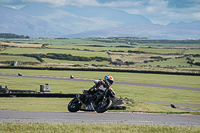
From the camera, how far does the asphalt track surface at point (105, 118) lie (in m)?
19.4

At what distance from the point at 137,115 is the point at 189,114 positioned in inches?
159

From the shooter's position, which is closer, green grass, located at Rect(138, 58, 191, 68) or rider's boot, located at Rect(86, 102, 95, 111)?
rider's boot, located at Rect(86, 102, 95, 111)

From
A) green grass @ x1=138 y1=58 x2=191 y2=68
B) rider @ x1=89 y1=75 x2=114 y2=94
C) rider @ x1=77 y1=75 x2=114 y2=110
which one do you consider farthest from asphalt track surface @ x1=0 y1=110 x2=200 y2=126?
green grass @ x1=138 y1=58 x2=191 y2=68

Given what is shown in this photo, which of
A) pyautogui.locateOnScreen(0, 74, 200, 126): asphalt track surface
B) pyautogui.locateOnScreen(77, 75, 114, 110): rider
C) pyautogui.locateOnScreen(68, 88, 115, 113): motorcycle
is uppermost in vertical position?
pyautogui.locateOnScreen(77, 75, 114, 110): rider

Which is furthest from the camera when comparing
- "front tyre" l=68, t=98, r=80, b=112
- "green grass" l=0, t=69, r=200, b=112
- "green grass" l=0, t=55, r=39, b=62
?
"green grass" l=0, t=55, r=39, b=62

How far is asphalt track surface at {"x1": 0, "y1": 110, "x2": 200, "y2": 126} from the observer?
1942cm

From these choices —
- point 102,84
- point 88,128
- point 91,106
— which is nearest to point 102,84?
point 102,84

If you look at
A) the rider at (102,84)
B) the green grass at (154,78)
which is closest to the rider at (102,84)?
the rider at (102,84)

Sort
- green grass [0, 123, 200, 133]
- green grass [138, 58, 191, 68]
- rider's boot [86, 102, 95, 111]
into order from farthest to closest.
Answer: green grass [138, 58, 191, 68]
rider's boot [86, 102, 95, 111]
green grass [0, 123, 200, 133]

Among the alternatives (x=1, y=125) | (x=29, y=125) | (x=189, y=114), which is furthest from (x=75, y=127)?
(x=189, y=114)

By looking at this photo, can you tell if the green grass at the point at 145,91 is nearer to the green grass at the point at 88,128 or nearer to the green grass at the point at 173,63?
the green grass at the point at 88,128

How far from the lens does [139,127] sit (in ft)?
55.8

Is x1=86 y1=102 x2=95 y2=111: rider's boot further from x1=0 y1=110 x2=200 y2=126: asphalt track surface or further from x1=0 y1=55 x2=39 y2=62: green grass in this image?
x1=0 y1=55 x2=39 y2=62: green grass

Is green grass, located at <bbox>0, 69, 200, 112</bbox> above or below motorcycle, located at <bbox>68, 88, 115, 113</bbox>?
below
